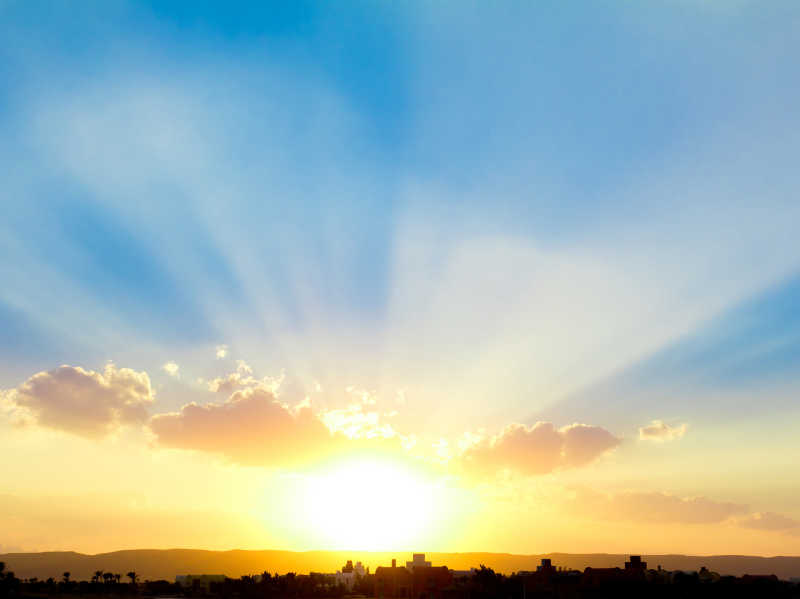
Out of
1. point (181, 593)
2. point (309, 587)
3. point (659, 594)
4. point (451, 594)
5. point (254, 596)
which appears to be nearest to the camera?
point (659, 594)

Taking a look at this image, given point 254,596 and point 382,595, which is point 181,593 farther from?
point 382,595

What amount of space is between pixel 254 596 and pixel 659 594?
277 feet

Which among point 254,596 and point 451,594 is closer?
point 451,594

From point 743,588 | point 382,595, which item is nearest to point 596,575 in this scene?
point 743,588

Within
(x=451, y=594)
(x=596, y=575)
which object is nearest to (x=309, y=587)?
(x=451, y=594)

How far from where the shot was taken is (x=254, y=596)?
16162cm

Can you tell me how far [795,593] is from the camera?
135625 mm

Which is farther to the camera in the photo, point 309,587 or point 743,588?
point 309,587

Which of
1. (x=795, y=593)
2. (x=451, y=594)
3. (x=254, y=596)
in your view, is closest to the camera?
(x=795, y=593)

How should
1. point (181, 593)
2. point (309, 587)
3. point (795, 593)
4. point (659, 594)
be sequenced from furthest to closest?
point (181, 593)
point (309, 587)
point (795, 593)
point (659, 594)

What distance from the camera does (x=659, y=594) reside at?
126438 millimetres

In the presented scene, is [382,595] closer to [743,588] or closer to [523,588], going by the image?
[523,588]

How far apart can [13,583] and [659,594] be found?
133380mm

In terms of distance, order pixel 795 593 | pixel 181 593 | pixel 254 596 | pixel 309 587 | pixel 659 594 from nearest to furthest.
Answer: pixel 659 594, pixel 795 593, pixel 254 596, pixel 309 587, pixel 181 593
